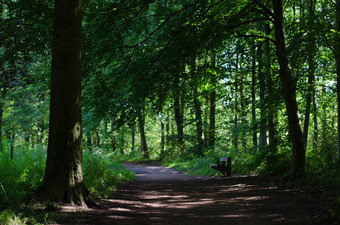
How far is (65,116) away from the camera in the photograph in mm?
6695

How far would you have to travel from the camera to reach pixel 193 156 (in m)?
24.4

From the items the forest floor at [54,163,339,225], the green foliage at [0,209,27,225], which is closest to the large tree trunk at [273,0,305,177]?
the forest floor at [54,163,339,225]

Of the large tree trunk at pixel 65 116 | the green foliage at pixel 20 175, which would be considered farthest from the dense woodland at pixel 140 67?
the green foliage at pixel 20 175

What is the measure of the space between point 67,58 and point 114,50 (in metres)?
4.68

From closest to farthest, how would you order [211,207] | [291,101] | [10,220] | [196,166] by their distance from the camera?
[10,220], [211,207], [291,101], [196,166]

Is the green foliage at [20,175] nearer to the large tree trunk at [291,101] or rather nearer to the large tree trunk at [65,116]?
the large tree trunk at [65,116]

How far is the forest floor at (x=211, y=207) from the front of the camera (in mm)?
6219

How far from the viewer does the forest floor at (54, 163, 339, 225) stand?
20.4 ft

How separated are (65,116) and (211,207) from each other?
4.23 m

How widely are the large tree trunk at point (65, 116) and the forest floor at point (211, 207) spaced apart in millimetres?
669

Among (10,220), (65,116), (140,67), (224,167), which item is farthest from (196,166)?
(10,220)

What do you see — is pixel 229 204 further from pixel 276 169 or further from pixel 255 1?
pixel 255 1

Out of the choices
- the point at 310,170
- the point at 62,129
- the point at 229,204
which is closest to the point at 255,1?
the point at 310,170

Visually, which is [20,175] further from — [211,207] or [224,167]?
[224,167]
